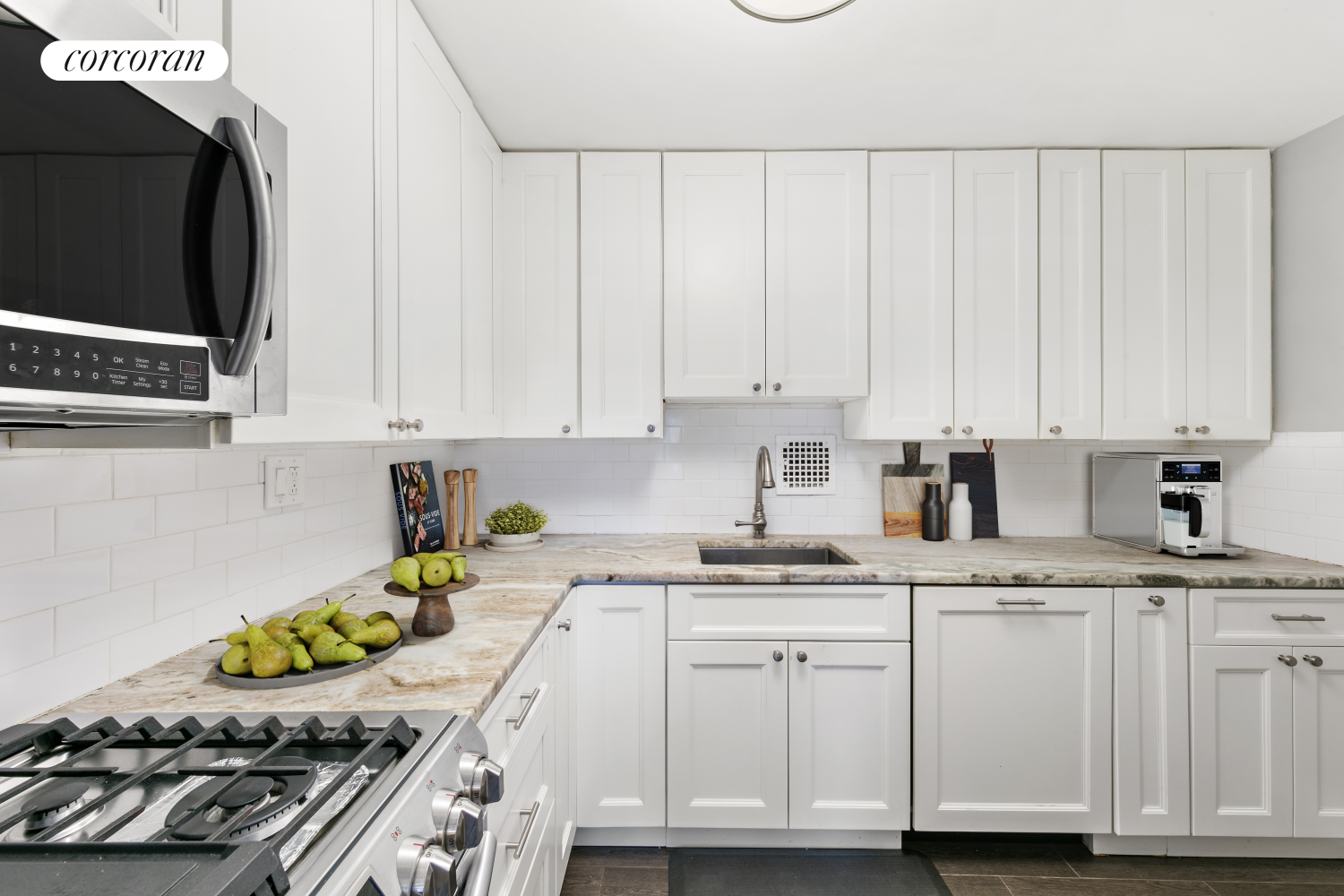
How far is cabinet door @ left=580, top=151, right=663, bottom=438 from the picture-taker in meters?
2.33

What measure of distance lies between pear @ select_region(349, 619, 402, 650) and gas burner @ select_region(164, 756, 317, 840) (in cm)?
44

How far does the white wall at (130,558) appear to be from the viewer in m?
0.94

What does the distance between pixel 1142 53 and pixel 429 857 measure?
7.94 feet

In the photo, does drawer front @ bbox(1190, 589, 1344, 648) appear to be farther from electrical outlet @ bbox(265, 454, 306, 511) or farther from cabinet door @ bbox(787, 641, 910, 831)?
electrical outlet @ bbox(265, 454, 306, 511)

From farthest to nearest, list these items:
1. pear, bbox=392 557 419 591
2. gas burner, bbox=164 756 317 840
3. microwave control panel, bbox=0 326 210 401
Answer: pear, bbox=392 557 419 591, gas burner, bbox=164 756 317 840, microwave control panel, bbox=0 326 210 401

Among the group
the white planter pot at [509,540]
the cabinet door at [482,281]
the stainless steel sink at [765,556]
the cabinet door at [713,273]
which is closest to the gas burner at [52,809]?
the cabinet door at [482,281]

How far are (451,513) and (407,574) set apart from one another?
1.04m

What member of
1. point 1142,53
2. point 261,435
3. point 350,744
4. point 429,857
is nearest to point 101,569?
point 261,435

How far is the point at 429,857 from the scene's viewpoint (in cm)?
72

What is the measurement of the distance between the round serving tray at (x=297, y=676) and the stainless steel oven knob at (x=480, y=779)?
36 cm

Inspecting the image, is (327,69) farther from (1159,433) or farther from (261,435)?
(1159,433)

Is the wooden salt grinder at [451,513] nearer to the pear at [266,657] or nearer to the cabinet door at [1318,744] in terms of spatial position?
the pear at [266,657]

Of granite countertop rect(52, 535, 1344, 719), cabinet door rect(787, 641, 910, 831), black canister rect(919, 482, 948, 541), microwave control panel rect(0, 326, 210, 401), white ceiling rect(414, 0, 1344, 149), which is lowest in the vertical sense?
cabinet door rect(787, 641, 910, 831)

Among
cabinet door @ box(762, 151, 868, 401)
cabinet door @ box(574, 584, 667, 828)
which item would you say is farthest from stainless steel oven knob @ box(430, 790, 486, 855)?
cabinet door @ box(762, 151, 868, 401)
